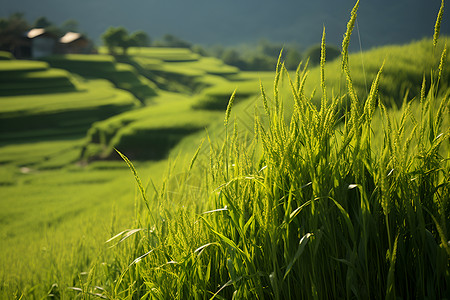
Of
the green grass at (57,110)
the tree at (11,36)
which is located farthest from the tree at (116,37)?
the green grass at (57,110)

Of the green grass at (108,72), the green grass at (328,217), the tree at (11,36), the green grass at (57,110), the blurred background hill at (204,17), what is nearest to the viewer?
the green grass at (328,217)

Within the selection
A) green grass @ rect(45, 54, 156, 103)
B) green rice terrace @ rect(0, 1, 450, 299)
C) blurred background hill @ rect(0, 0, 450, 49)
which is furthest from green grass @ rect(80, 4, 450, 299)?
blurred background hill @ rect(0, 0, 450, 49)

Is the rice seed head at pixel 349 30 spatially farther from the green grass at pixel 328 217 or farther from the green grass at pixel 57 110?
the green grass at pixel 57 110

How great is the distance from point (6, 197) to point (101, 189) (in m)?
1.35

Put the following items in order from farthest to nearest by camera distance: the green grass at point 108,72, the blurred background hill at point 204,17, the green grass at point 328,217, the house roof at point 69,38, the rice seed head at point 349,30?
the blurred background hill at point 204,17 < the house roof at point 69,38 < the green grass at point 108,72 < the green grass at point 328,217 < the rice seed head at point 349,30

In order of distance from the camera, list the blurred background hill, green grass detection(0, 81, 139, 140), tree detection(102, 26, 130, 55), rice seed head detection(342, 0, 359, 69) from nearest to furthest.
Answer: rice seed head detection(342, 0, 359, 69), green grass detection(0, 81, 139, 140), tree detection(102, 26, 130, 55), the blurred background hill

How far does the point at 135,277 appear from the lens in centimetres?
119

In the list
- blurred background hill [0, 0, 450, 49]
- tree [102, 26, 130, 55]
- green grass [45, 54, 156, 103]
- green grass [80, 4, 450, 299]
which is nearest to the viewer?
green grass [80, 4, 450, 299]

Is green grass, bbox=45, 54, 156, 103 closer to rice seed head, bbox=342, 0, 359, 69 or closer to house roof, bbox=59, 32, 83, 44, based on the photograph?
house roof, bbox=59, 32, 83, 44

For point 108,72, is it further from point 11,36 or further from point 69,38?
point 11,36

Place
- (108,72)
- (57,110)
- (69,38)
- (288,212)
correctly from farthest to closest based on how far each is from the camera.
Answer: (69,38), (108,72), (57,110), (288,212)

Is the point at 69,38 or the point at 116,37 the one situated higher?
the point at 116,37

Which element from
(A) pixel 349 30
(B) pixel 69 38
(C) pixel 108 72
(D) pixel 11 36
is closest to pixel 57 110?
(C) pixel 108 72

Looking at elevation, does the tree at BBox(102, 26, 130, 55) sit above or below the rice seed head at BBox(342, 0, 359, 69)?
above
